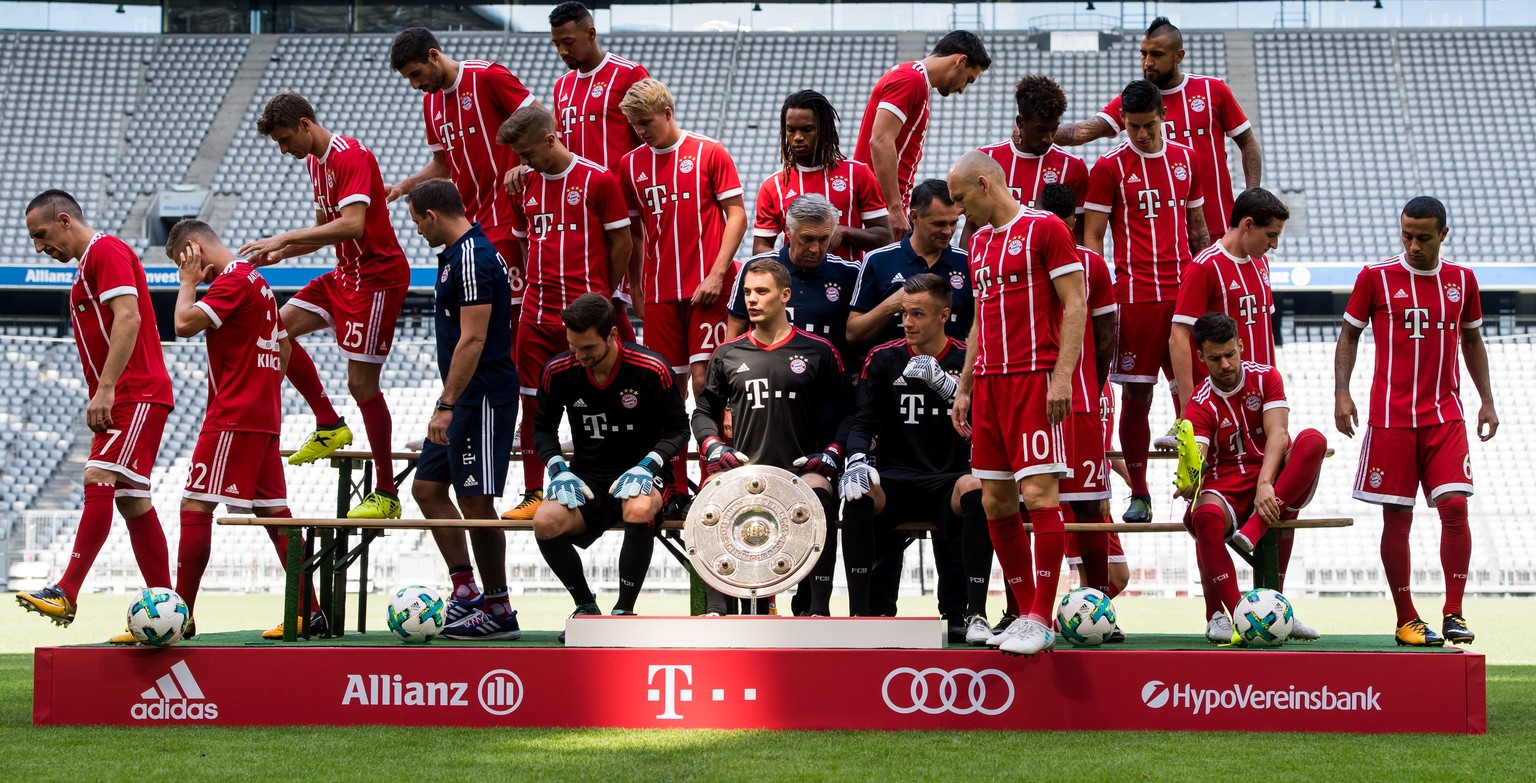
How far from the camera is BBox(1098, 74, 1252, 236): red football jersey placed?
25.0ft

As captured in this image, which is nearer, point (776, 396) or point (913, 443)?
point (776, 396)

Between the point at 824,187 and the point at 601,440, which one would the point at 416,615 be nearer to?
the point at 601,440

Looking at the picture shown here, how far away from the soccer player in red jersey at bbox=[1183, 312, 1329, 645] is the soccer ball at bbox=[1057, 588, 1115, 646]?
53 cm

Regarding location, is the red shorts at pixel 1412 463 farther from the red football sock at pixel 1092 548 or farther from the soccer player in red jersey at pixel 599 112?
the soccer player in red jersey at pixel 599 112

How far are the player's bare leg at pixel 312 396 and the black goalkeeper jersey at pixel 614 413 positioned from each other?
47.2 inches

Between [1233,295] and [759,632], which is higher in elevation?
[1233,295]

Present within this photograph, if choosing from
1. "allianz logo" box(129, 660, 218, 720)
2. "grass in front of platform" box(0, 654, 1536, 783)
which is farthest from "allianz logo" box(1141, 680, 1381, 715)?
"allianz logo" box(129, 660, 218, 720)

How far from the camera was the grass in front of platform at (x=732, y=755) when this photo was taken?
4.44m

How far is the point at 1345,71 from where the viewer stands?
1180 inches

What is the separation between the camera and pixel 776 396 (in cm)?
620

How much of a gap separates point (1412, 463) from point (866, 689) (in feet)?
10.4

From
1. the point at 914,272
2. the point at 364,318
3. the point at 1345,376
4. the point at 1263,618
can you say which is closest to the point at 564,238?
the point at 364,318

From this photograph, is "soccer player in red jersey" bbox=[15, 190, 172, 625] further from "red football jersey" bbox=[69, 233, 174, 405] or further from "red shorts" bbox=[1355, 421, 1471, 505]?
"red shorts" bbox=[1355, 421, 1471, 505]

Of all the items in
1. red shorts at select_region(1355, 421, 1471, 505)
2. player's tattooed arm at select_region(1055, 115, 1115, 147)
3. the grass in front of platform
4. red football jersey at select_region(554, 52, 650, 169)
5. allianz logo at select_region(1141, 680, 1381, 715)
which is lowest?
the grass in front of platform
